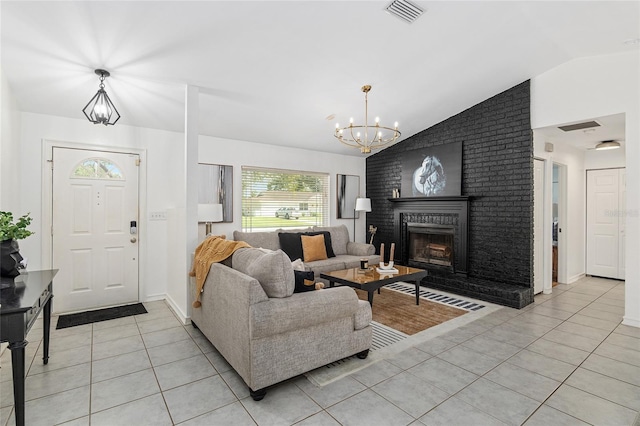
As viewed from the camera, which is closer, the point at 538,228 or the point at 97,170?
the point at 97,170

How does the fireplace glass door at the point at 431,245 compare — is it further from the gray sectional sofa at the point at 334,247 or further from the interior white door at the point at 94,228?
the interior white door at the point at 94,228

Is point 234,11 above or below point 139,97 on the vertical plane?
above

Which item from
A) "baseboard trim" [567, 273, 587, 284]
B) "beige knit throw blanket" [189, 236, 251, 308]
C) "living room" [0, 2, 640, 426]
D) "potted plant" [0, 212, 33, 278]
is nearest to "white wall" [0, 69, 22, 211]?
"living room" [0, 2, 640, 426]

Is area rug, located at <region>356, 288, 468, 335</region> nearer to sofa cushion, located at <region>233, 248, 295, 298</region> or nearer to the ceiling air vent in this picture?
sofa cushion, located at <region>233, 248, 295, 298</region>

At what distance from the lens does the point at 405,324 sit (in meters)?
3.57

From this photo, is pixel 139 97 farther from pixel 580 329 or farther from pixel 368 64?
pixel 580 329

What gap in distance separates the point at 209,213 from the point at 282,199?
68.3 inches

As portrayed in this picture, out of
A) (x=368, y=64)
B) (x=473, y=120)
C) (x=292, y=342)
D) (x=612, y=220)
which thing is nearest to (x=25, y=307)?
(x=292, y=342)

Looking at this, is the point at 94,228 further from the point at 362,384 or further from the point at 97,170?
the point at 362,384

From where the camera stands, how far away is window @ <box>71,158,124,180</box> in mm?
4055

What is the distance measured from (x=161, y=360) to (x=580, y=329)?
4.18 meters

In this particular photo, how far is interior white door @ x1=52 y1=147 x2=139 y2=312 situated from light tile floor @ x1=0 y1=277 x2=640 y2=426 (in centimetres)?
72

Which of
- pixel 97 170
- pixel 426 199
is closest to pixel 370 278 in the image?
pixel 426 199

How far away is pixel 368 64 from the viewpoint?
360cm
